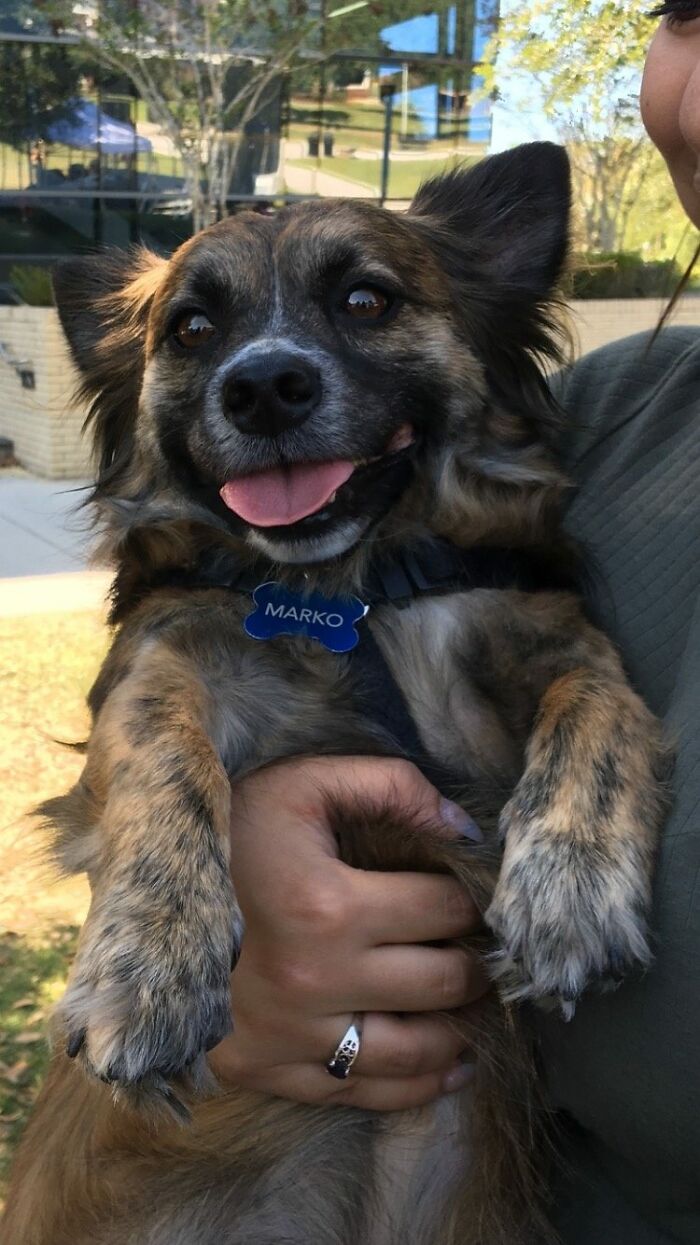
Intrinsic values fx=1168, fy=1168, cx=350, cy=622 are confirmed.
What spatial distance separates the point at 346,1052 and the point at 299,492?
107 centimetres

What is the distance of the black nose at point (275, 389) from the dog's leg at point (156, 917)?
0.62 metres

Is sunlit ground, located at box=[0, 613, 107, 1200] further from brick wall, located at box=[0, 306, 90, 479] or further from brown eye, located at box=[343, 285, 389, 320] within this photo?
brick wall, located at box=[0, 306, 90, 479]

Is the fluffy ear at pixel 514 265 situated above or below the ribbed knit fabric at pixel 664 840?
above

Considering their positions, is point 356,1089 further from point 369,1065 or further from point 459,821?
point 459,821

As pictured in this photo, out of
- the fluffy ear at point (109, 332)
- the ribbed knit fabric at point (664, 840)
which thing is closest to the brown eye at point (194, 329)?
the fluffy ear at point (109, 332)

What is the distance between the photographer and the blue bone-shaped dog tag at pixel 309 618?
226cm

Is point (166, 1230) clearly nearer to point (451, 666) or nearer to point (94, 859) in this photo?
point (94, 859)

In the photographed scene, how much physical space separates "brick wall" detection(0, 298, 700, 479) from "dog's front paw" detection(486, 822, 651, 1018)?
31.8 ft

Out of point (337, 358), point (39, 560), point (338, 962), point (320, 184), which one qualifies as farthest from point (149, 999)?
point (320, 184)

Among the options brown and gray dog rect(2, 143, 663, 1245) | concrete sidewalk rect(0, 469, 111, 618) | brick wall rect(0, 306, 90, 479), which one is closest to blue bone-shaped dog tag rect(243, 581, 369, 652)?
brown and gray dog rect(2, 143, 663, 1245)

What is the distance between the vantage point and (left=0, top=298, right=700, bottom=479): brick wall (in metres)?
11.9

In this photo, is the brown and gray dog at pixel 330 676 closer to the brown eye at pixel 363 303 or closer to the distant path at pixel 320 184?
the brown eye at pixel 363 303

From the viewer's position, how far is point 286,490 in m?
2.35

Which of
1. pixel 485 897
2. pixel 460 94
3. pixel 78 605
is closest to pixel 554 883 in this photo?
pixel 485 897
